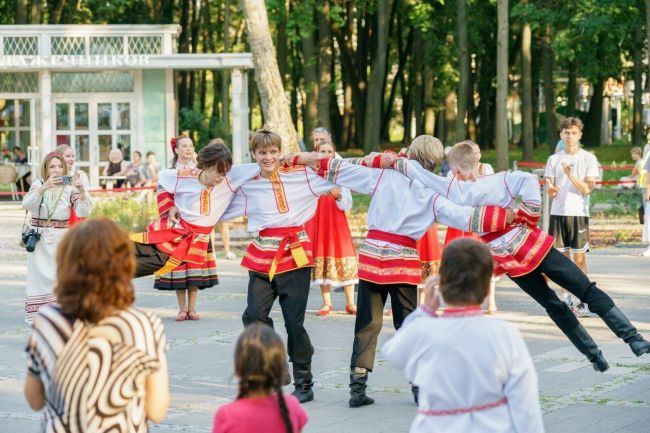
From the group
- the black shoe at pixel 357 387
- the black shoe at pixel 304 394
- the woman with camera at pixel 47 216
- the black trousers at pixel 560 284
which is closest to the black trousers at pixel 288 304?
the black shoe at pixel 304 394

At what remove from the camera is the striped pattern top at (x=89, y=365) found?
426 centimetres

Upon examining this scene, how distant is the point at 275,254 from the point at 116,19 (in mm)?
37512

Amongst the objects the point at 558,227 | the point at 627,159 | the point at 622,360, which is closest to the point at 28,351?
the point at 622,360

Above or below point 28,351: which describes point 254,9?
above

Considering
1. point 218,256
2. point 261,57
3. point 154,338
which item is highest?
point 261,57

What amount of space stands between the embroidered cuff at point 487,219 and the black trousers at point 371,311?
2.10ft

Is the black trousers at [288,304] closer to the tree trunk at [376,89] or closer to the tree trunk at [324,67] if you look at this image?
the tree trunk at [324,67]

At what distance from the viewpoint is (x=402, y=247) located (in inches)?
313

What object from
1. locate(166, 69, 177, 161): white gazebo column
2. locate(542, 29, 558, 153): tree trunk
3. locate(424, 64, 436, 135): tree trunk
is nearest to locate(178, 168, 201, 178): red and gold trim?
locate(166, 69, 177, 161): white gazebo column

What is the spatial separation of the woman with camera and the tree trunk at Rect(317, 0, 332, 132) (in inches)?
1064

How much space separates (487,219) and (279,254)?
137 centimetres

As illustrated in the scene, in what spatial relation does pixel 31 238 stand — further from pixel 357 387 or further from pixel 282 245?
pixel 357 387

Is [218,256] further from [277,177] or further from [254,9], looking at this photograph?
[277,177]

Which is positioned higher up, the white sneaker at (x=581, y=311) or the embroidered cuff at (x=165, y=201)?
the embroidered cuff at (x=165, y=201)
